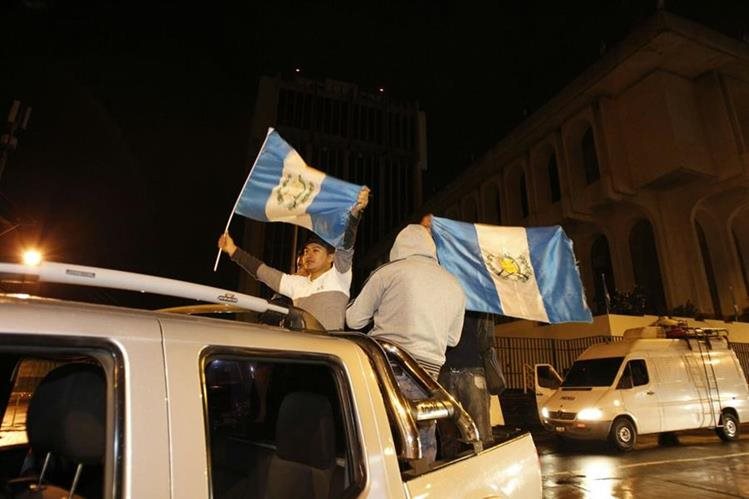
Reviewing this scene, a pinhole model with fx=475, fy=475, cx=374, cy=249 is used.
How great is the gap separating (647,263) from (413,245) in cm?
1999

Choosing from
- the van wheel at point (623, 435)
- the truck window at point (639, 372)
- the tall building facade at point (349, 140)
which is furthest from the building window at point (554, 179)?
the tall building facade at point (349, 140)

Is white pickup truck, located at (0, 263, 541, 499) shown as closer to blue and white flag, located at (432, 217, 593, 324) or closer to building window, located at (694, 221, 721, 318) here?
blue and white flag, located at (432, 217, 593, 324)

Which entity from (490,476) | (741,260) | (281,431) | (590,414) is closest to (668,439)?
(590,414)

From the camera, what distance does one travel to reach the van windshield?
1007 cm

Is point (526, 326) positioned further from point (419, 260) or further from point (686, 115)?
point (419, 260)

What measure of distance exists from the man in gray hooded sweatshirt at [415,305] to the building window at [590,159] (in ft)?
66.0

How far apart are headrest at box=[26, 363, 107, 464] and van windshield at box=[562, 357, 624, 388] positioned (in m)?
10.5

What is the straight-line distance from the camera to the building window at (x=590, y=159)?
20.9 metres

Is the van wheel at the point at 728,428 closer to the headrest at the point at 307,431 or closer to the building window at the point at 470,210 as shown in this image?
the headrest at the point at 307,431

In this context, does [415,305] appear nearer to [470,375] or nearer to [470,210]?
[470,375]

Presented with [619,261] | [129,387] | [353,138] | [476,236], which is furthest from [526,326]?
[353,138]

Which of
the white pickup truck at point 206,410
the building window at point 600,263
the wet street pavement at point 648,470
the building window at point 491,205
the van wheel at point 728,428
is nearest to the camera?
the white pickup truck at point 206,410

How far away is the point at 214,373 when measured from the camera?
2305mm

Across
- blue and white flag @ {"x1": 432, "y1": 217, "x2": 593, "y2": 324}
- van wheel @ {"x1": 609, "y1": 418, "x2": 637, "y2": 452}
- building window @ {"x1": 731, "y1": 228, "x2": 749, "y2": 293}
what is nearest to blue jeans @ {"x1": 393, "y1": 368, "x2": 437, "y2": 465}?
blue and white flag @ {"x1": 432, "y1": 217, "x2": 593, "y2": 324}
